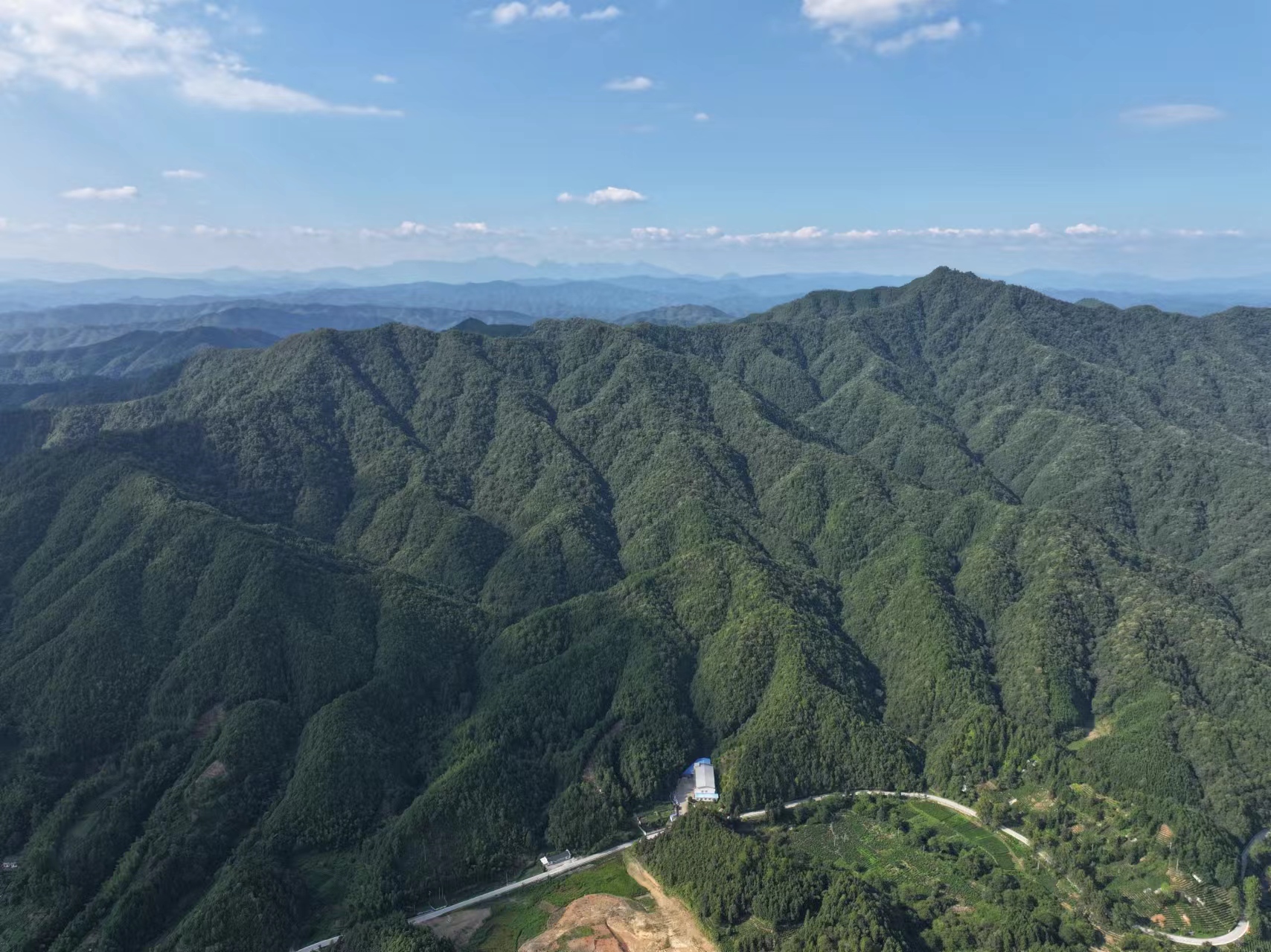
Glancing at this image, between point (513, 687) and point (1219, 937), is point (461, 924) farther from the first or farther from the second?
point (1219, 937)

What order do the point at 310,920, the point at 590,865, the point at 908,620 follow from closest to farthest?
the point at 310,920, the point at 590,865, the point at 908,620

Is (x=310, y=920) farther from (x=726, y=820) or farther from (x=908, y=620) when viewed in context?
(x=908, y=620)

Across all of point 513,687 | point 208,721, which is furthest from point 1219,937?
point 208,721

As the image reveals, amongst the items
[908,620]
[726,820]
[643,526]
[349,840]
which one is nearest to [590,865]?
[726,820]

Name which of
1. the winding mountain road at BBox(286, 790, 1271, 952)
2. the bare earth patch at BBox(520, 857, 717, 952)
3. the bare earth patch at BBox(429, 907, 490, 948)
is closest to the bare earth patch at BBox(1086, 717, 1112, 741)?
the winding mountain road at BBox(286, 790, 1271, 952)

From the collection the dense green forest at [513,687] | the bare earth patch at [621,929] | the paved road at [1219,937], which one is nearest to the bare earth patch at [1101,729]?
the dense green forest at [513,687]

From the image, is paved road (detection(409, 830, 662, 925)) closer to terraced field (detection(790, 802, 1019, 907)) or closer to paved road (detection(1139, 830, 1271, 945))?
terraced field (detection(790, 802, 1019, 907))
